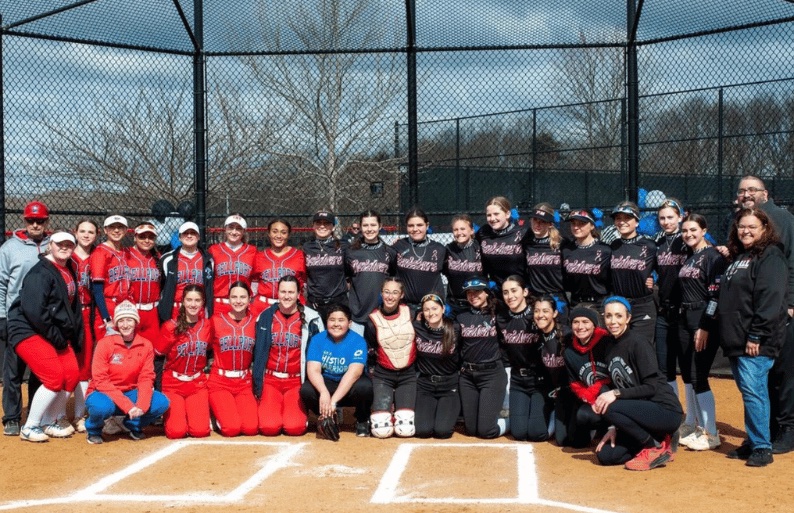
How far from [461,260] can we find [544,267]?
2.29ft

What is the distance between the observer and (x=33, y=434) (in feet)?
20.8

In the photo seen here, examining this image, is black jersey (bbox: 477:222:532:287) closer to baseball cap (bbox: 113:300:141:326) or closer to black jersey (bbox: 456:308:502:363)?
black jersey (bbox: 456:308:502:363)

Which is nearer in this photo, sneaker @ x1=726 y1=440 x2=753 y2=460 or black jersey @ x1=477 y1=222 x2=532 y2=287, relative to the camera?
sneaker @ x1=726 y1=440 x2=753 y2=460

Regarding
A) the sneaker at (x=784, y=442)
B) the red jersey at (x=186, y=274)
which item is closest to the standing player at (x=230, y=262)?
the red jersey at (x=186, y=274)

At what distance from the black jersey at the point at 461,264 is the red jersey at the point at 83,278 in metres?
2.97

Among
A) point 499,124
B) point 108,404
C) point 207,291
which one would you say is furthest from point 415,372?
point 499,124

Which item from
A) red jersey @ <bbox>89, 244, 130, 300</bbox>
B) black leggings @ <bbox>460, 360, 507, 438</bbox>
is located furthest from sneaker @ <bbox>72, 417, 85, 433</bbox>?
black leggings @ <bbox>460, 360, 507, 438</bbox>

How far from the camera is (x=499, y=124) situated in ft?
52.8

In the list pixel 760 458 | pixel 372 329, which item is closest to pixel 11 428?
pixel 372 329

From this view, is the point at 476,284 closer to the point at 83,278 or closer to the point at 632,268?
the point at 632,268

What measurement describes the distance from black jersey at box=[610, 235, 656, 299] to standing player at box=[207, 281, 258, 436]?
2960 mm

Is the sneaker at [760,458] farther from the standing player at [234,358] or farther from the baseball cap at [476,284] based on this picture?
the standing player at [234,358]

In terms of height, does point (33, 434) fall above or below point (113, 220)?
below

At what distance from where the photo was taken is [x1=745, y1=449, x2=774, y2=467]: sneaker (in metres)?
5.43
